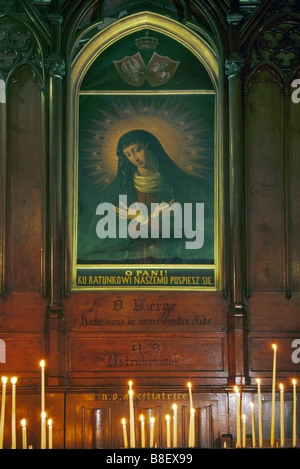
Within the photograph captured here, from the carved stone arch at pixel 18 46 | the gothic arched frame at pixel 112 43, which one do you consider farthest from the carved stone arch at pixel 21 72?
the gothic arched frame at pixel 112 43

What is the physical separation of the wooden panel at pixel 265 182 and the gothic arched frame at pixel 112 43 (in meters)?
0.42

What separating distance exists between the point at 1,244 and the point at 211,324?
3045 millimetres

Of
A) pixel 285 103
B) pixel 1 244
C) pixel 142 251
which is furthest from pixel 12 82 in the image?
pixel 285 103

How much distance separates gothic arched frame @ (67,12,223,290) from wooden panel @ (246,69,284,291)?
425 mm

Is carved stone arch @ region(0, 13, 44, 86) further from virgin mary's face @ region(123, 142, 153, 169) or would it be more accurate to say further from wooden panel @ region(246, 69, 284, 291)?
wooden panel @ region(246, 69, 284, 291)

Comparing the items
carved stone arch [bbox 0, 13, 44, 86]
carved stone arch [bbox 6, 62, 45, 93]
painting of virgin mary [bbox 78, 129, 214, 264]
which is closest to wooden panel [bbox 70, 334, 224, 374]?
painting of virgin mary [bbox 78, 129, 214, 264]

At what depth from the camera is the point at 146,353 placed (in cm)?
834

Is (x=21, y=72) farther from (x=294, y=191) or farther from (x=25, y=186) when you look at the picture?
(x=294, y=191)

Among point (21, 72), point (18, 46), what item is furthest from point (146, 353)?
point (18, 46)

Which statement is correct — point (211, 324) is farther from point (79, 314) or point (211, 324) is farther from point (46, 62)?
point (46, 62)

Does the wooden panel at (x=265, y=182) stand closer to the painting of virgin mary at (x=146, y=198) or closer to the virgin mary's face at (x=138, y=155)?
the painting of virgin mary at (x=146, y=198)

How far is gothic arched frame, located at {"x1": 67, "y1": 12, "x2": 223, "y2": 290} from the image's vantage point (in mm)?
8680

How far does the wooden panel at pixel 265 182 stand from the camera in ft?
27.9

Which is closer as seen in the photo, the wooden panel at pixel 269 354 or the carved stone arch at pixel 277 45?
the wooden panel at pixel 269 354
